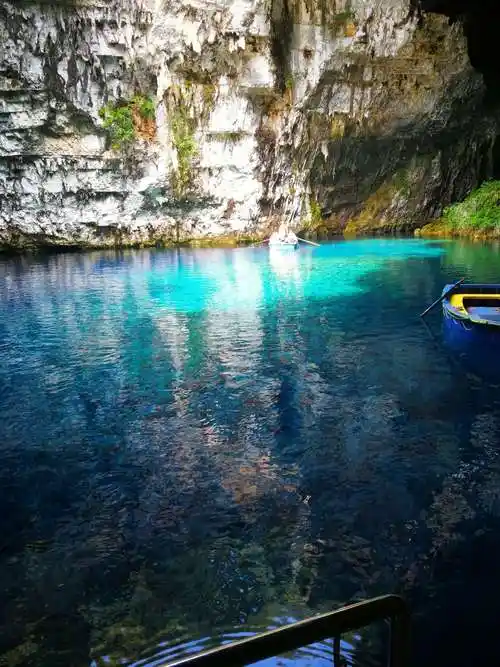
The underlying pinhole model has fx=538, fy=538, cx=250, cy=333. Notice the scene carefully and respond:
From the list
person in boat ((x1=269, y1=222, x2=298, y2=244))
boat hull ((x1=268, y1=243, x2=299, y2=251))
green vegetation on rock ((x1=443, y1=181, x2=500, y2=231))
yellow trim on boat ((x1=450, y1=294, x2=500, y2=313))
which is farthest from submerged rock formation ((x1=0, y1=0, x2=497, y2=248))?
yellow trim on boat ((x1=450, y1=294, x2=500, y2=313))

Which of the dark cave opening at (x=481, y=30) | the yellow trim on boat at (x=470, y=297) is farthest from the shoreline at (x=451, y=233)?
the yellow trim on boat at (x=470, y=297)

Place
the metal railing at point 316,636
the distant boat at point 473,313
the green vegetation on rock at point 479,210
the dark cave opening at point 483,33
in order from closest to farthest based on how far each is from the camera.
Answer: the metal railing at point 316,636
the distant boat at point 473,313
the dark cave opening at point 483,33
the green vegetation on rock at point 479,210

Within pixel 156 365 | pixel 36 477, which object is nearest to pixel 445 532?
pixel 36 477

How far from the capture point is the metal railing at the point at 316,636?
118 cm

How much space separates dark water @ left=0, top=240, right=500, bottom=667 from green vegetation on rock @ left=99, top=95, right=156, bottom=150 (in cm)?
1837

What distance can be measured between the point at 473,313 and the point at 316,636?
8722mm

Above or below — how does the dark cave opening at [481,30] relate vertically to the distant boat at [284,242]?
above

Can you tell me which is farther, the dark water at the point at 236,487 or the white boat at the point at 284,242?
the white boat at the point at 284,242

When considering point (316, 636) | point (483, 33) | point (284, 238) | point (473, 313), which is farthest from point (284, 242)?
point (316, 636)

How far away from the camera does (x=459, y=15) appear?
23312 mm

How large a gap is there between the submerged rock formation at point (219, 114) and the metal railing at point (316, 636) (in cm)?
2548

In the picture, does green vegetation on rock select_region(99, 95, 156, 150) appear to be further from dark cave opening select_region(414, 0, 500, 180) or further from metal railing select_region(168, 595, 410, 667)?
metal railing select_region(168, 595, 410, 667)

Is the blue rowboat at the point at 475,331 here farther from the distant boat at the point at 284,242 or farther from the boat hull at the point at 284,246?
the distant boat at the point at 284,242

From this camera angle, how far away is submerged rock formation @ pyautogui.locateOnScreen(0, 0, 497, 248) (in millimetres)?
23047
